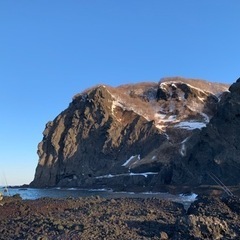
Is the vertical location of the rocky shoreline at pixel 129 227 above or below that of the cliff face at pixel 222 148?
above

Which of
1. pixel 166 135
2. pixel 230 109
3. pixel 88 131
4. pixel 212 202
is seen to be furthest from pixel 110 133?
pixel 212 202

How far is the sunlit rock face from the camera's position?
98.4 metres

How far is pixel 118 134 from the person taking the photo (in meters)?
115

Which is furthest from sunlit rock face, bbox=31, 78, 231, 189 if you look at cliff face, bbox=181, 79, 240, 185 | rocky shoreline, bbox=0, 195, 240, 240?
rocky shoreline, bbox=0, 195, 240, 240

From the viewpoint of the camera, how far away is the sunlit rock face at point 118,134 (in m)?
98.4

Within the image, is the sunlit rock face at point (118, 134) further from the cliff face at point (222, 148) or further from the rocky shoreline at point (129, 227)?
the rocky shoreline at point (129, 227)

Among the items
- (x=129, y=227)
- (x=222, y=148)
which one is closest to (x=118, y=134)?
(x=222, y=148)

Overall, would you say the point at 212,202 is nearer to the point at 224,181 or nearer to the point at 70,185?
the point at 224,181

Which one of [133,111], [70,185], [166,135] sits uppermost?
[133,111]

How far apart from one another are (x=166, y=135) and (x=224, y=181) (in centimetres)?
4188

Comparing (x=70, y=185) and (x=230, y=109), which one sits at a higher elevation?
(x=230, y=109)

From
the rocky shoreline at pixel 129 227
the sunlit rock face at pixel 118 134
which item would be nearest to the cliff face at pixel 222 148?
the sunlit rock face at pixel 118 134

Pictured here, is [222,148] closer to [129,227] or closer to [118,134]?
[118,134]

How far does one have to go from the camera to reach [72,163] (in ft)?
375
